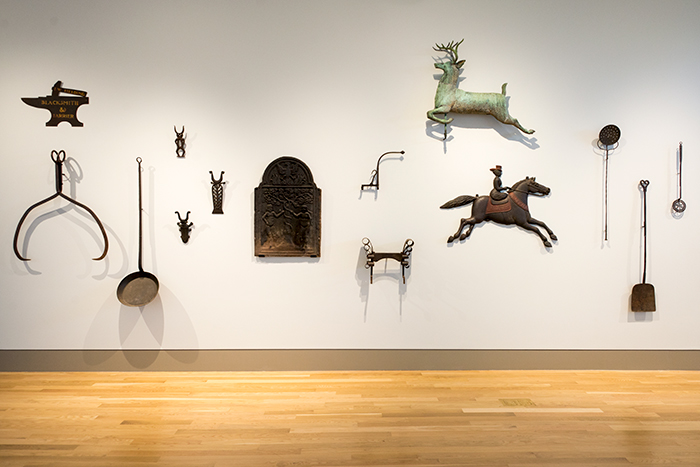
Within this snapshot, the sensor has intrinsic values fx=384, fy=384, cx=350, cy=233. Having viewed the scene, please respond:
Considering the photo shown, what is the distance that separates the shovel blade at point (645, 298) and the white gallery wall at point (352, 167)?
70 mm

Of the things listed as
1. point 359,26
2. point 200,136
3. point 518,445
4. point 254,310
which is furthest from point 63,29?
point 518,445

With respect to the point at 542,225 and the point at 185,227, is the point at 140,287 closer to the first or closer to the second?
the point at 185,227

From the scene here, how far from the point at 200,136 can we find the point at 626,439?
3.27 m

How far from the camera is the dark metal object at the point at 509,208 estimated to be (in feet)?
9.57

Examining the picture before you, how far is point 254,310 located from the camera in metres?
2.95

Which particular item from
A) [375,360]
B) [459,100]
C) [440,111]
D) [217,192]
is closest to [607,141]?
[459,100]

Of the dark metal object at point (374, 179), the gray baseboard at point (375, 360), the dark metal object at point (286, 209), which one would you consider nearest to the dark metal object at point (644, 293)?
the gray baseboard at point (375, 360)

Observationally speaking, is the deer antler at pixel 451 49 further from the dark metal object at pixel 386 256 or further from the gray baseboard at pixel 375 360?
the gray baseboard at pixel 375 360

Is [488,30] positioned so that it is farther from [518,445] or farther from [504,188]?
[518,445]

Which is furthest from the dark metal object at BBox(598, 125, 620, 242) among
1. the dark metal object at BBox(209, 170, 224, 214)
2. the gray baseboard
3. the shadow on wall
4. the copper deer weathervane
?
the shadow on wall

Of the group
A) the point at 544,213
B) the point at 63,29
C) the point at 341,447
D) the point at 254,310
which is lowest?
the point at 341,447

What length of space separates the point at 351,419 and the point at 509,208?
1.88 meters

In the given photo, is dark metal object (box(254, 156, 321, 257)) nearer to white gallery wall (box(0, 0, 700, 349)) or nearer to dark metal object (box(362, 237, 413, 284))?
white gallery wall (box(0, 0, 700, 349))

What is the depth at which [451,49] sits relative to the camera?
287cm
